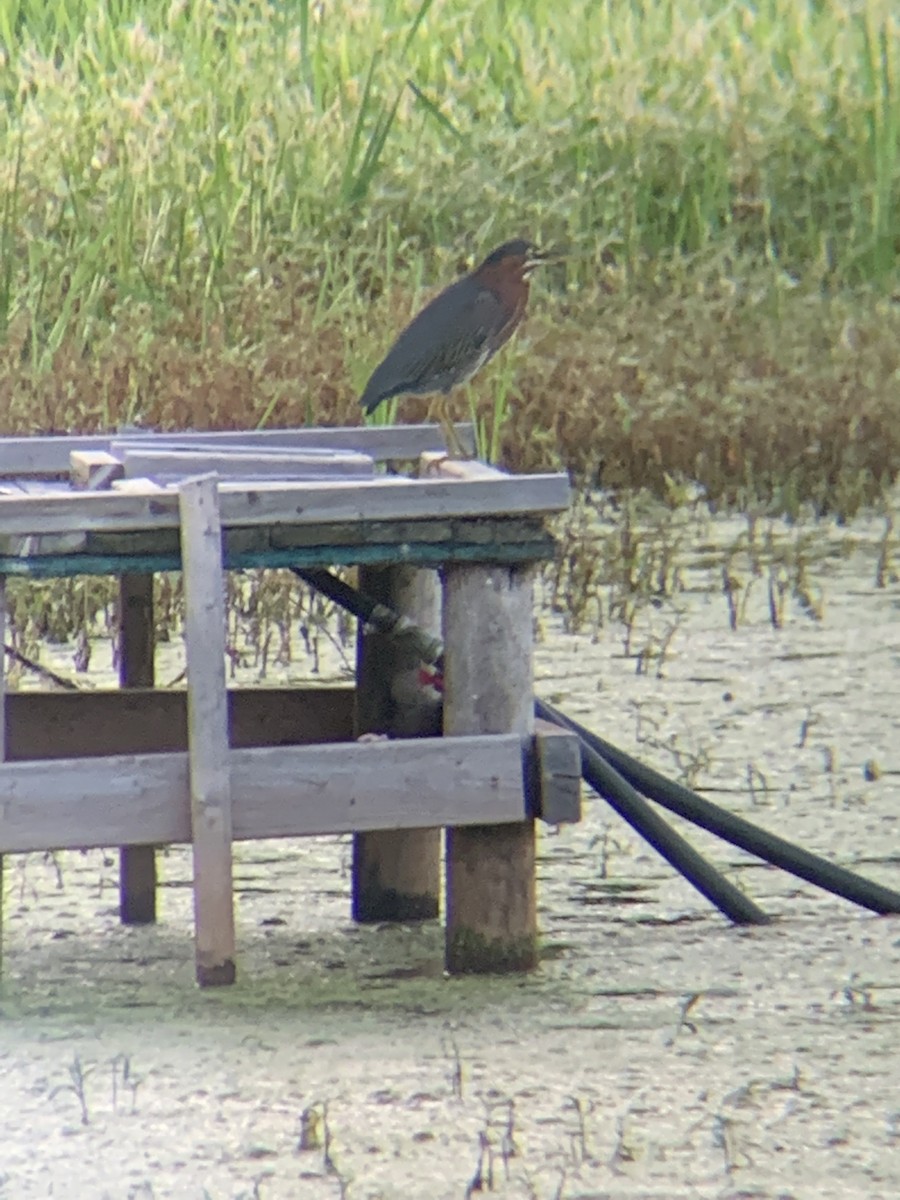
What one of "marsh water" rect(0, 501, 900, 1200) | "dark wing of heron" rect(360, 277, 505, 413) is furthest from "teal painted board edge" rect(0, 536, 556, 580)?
"dark wing of heron" rect(360, 277, 505, 413)

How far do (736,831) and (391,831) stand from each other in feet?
1.85

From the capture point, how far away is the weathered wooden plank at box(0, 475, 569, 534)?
12.6ft

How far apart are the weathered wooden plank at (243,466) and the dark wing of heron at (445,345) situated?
5.01ft

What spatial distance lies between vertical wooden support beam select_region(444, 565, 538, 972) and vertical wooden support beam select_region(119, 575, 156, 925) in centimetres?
63

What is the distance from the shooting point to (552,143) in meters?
10.4

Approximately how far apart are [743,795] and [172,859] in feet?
3.63

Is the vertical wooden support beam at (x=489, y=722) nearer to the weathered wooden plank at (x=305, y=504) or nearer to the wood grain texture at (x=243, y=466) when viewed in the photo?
the weathered wooden plank at (x=305, y=504)

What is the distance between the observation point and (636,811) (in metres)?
4.36

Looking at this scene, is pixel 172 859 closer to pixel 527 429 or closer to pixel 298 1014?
pixel 298 1014

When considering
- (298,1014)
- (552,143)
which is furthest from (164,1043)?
(552,143)

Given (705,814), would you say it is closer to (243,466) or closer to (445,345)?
(243,466)

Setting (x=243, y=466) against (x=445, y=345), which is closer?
(x=243, y=466)

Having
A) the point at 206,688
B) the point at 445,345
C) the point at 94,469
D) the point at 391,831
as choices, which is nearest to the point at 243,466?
the point at 94,469

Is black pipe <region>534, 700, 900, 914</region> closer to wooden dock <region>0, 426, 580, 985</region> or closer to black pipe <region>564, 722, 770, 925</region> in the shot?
black pipe <region>564, 722, 770, 925</region>
